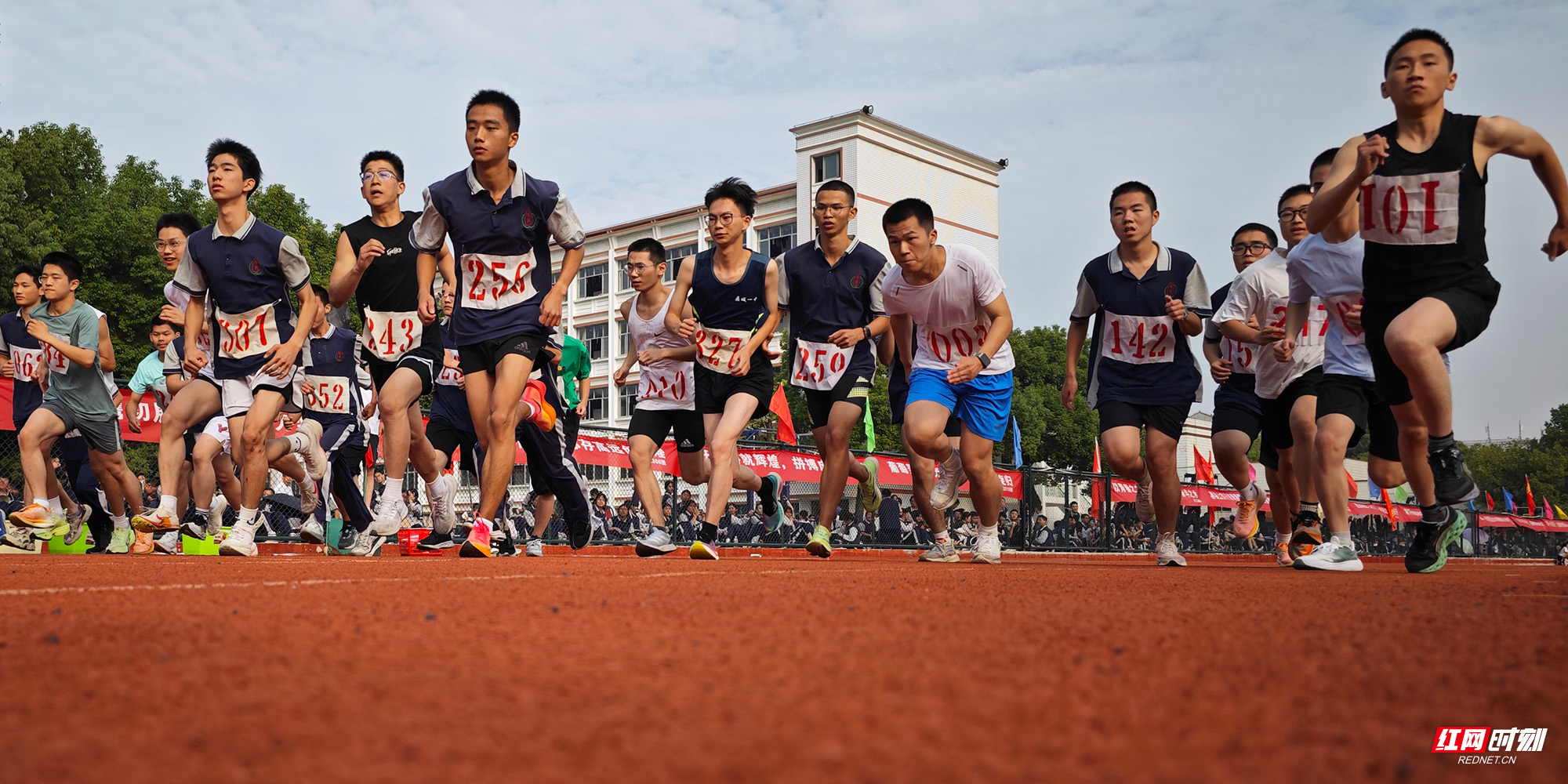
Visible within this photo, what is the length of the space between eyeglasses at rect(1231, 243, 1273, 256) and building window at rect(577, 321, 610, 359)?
57608mm

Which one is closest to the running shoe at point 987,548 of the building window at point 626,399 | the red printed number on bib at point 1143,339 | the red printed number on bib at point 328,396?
the red printed number on bib at point 1143,339

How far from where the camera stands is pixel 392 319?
8.28 m

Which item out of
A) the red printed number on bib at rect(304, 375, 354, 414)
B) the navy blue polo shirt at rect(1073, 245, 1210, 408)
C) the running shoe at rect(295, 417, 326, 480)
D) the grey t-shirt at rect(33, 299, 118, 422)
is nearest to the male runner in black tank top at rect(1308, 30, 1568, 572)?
the navy blue polo shirt at rect(1073, 245, 1210, 408)

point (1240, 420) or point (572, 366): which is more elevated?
point (572, 366)

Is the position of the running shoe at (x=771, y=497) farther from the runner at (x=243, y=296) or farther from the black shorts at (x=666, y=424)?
the runner at (x=243, y=296)

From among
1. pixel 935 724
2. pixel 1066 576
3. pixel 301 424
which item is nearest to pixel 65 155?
pixel 301 424

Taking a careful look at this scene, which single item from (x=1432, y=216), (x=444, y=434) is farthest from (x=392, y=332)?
(x=1432, y=216)

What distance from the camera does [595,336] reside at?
222 feet

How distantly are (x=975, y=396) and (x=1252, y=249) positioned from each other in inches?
116

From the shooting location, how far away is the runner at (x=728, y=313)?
27.0ft

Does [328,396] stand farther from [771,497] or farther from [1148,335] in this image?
[1148,335]

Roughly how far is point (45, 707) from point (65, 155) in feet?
135

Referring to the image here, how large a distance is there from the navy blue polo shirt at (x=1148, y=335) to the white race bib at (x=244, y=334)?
17.9 feet

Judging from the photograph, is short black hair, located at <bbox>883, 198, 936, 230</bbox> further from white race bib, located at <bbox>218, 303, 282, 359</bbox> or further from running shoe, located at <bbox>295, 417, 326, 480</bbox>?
running shoe, located at <bbox>295, 417, 326, 480</bbox>
